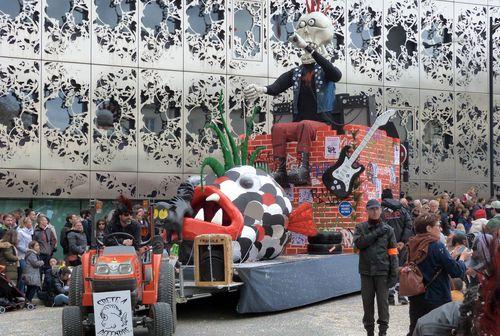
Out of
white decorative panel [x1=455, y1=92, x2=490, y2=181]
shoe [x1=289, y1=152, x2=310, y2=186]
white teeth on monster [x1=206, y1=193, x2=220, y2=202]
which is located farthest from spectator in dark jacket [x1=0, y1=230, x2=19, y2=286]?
white decorative panel [x1=455, y1=92, x2=490, y2=181]

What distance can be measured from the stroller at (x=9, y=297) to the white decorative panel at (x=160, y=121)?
8235mm

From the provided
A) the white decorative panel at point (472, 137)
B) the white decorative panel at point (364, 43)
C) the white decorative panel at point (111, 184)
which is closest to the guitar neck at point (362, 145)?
the white decorative panel at point (111, 184)

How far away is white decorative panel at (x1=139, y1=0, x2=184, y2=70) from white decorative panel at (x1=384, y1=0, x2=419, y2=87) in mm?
6655

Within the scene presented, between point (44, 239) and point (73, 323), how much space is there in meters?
5.88

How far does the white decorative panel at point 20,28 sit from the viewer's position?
1903 cm

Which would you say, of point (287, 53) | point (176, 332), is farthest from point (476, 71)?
point (176, 332)

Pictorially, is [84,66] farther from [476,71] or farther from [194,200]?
[476,71]

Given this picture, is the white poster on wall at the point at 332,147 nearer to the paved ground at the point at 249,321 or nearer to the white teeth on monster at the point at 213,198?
the paved ground at the point at 249,321

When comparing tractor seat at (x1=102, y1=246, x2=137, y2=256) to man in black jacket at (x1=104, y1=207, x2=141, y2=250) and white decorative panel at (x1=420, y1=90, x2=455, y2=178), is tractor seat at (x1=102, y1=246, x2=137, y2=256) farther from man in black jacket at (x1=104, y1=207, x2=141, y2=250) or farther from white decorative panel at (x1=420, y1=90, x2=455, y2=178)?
white decorative panel at (x1=420, y1=90, x2=455, y2=178)

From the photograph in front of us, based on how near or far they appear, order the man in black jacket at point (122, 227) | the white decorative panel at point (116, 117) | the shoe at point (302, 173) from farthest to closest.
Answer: the white decorative panel at point (116, 117), the shoe at point (302, 173), the man in black jacket at point (122, 227)

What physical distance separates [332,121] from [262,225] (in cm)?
345

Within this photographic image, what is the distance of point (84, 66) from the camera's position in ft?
65.2

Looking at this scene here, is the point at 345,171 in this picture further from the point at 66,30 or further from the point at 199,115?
the point at 66,30

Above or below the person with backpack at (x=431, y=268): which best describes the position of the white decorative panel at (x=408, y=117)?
above
